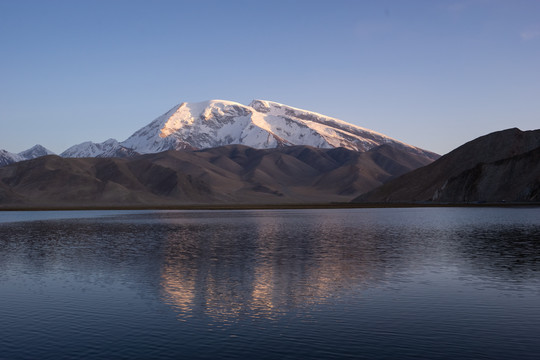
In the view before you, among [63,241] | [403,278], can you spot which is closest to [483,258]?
[403,278]

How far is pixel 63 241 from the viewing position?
226ft

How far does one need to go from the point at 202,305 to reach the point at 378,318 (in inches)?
339

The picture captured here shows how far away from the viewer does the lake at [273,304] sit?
2088cm

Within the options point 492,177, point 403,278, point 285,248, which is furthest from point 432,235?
point 492,177

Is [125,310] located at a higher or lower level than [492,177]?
lower

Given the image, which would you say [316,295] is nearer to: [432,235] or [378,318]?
[378,318]

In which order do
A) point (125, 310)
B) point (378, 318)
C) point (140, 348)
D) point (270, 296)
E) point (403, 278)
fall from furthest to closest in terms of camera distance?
point (403, 278), point (270, 296), point (125, 310), point (378, 318), point (140, 348)

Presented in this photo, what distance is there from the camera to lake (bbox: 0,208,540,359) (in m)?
20.9

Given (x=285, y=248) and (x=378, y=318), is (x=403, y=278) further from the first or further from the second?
(x=285, y=248)

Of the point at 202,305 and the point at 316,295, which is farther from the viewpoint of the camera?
the point at 316,295

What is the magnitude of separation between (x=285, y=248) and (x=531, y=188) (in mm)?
137730

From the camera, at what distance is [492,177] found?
188 metres

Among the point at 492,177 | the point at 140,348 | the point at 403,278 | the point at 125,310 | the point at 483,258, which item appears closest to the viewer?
the point at 140,348

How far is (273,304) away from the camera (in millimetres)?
28359
